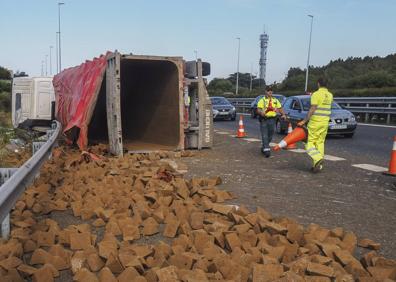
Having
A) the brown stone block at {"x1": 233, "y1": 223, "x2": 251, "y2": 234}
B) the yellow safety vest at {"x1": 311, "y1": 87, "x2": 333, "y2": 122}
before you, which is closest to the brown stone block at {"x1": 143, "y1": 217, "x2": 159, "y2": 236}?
the brown stone block at {"x1": 233, "y1": 223, "x2": 251, "y2": 234}

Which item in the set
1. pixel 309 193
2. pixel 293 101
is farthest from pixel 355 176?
pixel 293 101

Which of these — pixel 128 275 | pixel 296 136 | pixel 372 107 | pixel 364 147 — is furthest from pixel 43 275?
pixel 372 107

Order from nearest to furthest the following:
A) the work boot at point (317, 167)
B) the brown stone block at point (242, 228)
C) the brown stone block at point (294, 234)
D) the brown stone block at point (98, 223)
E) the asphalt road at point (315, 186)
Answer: the brown stone block at point (294, 234), the brown stone block at point (242, 228), the brown stone block at point (98, 223), the asphalt road at point (315, 186), the work boot at point (317, 167)

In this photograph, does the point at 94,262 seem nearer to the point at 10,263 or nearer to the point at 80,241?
the point at 80,241

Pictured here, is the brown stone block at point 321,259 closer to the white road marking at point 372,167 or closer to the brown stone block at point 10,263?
the brown stone block at point 10,263

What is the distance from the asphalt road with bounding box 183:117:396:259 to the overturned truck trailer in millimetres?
967

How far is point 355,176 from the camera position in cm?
803

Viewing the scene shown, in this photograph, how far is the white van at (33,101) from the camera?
16.5 meters

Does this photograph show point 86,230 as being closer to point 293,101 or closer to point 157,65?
point 157,65

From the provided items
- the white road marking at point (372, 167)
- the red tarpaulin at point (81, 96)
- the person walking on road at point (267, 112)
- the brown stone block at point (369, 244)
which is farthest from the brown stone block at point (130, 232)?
the person walking on road at point (267, 112)

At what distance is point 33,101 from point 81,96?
21.1 ft

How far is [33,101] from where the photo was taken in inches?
650

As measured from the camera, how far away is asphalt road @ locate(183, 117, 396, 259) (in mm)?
5074

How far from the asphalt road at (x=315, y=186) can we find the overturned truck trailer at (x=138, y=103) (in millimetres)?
967
